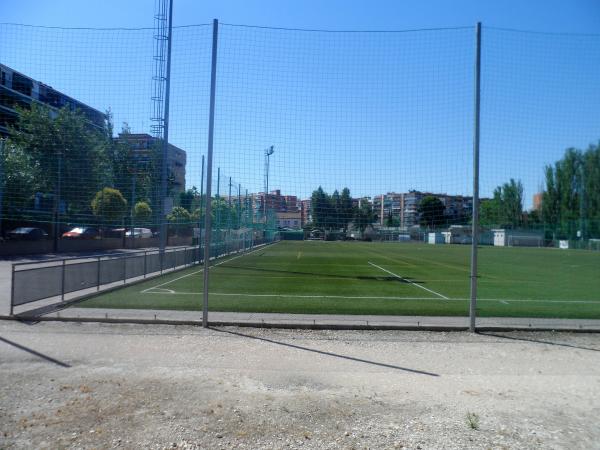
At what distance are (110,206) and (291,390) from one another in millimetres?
15035

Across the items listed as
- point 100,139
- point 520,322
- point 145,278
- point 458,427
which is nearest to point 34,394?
point 458,427

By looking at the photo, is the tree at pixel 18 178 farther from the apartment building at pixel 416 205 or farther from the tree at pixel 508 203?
the tree at pixel 508 203

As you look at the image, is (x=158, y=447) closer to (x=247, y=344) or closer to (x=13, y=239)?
(x=247, y=344)

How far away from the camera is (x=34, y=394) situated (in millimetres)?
4984

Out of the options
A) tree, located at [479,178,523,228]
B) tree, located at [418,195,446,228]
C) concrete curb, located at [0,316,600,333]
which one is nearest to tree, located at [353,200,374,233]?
tree, located at [418,195,446,228]

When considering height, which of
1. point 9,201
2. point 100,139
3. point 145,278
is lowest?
point 145,278

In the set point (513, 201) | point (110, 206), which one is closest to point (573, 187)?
point (513, 201)

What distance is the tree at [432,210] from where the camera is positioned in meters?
12.1

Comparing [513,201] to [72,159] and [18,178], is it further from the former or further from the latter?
[18,178]

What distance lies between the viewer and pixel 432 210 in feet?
43.5

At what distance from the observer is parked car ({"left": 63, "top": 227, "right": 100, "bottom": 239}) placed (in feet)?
117

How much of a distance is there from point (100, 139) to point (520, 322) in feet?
52.7

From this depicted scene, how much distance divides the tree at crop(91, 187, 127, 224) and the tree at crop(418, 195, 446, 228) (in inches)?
408

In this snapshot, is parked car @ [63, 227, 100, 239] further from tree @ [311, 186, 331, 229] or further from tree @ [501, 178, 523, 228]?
tree @ [501, 178, 523, 228]
